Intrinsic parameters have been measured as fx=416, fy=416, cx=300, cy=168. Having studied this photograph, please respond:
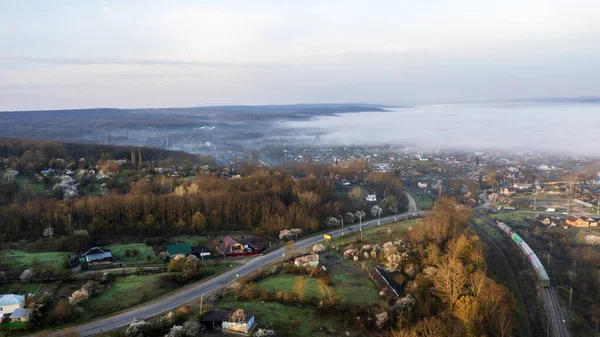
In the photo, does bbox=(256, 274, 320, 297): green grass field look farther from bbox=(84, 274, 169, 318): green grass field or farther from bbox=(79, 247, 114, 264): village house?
bbox=(79, 247, 114, 264): village house

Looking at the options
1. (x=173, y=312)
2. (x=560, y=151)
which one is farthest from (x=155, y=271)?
(x=560, y=151)

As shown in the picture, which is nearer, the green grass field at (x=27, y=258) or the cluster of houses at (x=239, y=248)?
the green grass field at (x=27, y=258)

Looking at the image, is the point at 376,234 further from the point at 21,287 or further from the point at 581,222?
the point at 21,287

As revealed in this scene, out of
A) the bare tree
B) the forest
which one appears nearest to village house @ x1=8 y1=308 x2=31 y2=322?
the forest

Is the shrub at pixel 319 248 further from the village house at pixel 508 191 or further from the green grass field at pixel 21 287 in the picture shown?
the village house at pixel 508 191

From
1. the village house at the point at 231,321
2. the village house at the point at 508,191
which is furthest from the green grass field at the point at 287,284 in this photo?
the village house at the point at 508,191

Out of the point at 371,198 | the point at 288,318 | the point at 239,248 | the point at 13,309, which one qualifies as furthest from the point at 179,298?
the point at 371,198
